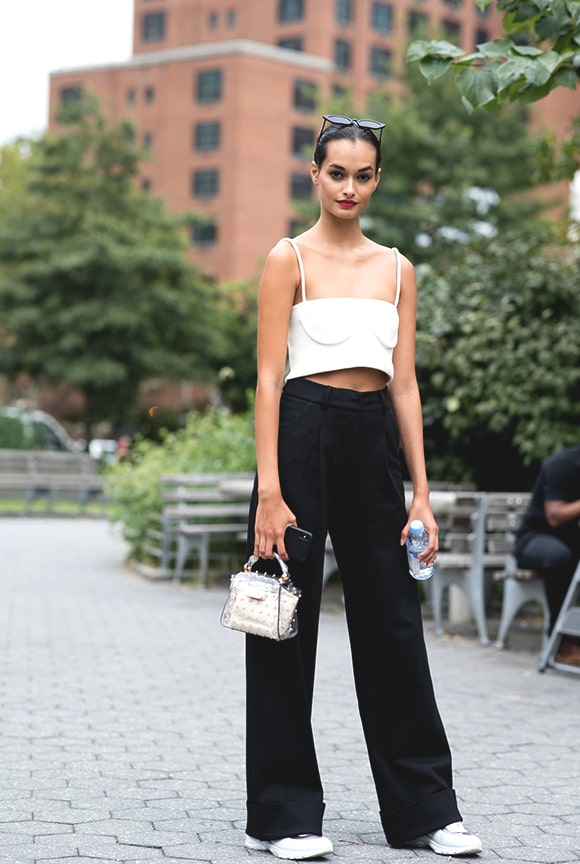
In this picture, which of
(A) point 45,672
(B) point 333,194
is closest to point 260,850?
(B) point 333,194

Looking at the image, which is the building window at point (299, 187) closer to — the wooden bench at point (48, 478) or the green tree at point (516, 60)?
the wooden bench at point (48, 478)

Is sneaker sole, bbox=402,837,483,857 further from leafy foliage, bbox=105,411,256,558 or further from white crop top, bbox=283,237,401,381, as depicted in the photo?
leafy foliage, bbox=105,411,256,558

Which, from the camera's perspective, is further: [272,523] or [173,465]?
[173,465]

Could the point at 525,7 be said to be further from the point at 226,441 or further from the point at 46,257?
the point at 46,257

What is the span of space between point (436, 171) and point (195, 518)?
3155 centimetres

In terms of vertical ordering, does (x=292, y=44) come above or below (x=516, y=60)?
above

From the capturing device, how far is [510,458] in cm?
1152

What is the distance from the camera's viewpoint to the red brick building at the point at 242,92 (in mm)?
74812

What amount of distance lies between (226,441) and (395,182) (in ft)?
95.7

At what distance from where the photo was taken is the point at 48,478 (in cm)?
2578

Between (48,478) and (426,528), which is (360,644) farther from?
(48,478)

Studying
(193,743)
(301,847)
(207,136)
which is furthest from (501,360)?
(207,136)

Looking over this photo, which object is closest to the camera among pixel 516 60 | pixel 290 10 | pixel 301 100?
pixel 516 60

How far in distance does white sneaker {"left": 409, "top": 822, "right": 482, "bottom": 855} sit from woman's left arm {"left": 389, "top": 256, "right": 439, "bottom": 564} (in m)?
0.77
